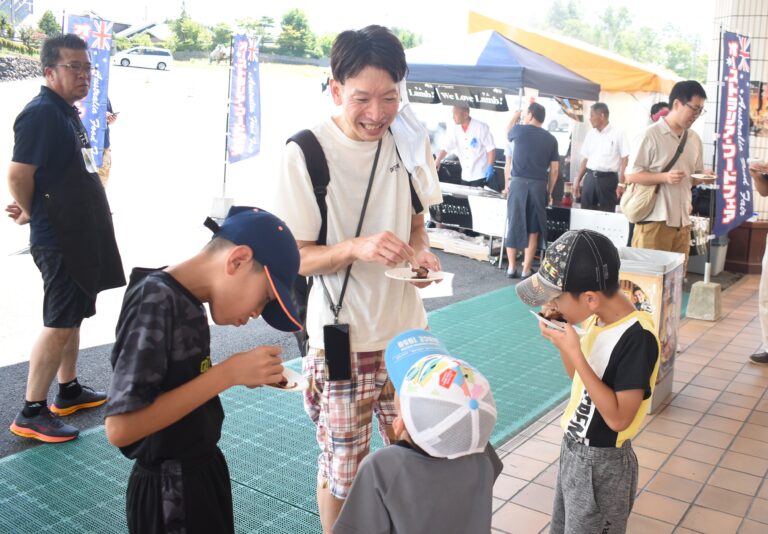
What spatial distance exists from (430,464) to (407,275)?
71 centimetres

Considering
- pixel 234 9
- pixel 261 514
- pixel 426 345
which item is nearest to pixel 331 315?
pixel 426 345

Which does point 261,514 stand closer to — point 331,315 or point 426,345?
point 331,315

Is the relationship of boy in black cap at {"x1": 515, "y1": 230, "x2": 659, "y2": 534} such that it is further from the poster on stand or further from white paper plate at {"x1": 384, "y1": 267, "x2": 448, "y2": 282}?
the poster on stand

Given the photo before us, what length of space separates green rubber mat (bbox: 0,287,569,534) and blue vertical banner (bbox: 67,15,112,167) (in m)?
4.41

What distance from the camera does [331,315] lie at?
2232 millimetres

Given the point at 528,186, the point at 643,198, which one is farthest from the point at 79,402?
the point at 528,186

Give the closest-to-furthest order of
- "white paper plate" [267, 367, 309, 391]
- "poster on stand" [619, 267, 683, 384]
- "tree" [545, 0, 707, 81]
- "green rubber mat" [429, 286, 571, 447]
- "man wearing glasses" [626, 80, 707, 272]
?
"white paper plate" [267, 367, 309, 391], "poster on stand" [619, 267, 683, 384], "green rubber mat" [429, 286, 571, 447], "man wearing glasses" [626, 80, 707, 272], "tree" [545, 0, 707, 81]

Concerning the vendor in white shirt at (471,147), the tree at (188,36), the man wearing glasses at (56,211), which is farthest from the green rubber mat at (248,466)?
the tree at (188,36)

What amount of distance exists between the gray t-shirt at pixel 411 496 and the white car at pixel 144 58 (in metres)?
15.1

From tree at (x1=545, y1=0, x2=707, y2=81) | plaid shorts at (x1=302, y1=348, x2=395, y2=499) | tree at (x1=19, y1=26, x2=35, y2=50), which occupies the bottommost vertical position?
plaid shorts at (x1=302, y1=348, x2=395, y2=499)

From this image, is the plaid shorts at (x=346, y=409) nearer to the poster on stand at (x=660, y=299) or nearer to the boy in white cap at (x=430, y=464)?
the boy in white cap at (x=430, y=464)

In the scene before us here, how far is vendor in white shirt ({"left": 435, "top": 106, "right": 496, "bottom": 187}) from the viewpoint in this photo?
10070 millimetres

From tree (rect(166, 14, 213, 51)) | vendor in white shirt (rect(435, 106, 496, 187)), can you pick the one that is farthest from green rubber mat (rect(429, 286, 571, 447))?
tree (rect(166, 14, 213, 51))

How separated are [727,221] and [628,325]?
4.99m
